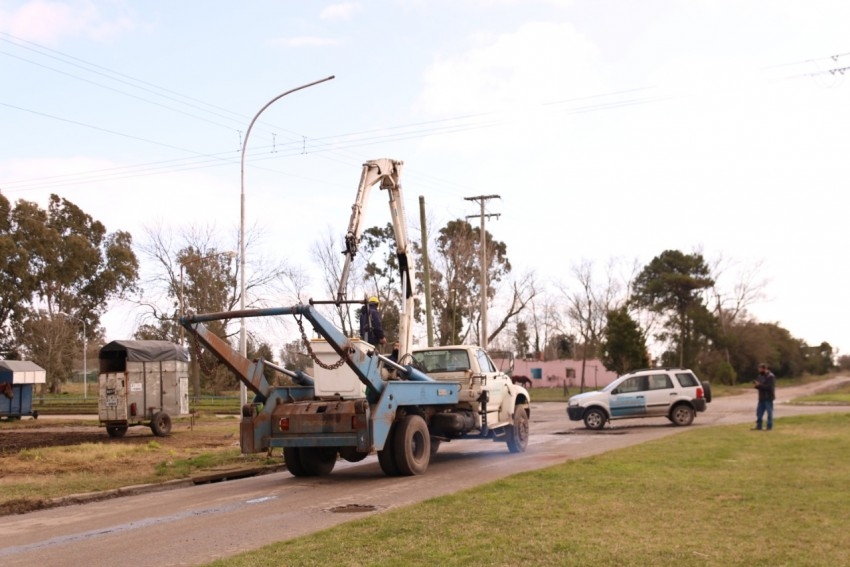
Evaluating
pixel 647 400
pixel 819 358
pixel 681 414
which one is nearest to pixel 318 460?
pixel 647 400

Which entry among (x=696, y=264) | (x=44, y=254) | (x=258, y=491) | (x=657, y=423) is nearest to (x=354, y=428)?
(x=258, y=491)

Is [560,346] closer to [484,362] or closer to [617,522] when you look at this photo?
[484,362]

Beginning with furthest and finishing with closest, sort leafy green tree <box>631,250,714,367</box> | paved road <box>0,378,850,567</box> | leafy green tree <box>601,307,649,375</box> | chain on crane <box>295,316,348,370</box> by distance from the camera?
leafy green tree <box>631,250,714,367</box> → leafy green tree <box>601,307,649,375</box> → chain on crane <box>295,316,348,370</box> → paved road <box>0,378,850,567</box>

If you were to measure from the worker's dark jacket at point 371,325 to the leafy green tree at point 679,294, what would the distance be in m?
61.5

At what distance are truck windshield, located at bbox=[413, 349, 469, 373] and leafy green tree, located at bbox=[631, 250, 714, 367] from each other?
59000 mm

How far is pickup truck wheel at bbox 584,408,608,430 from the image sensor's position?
83.5 feet

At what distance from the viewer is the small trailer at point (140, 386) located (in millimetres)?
24000

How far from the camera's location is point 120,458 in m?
18.1

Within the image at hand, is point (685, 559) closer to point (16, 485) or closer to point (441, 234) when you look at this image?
point (16, 485)

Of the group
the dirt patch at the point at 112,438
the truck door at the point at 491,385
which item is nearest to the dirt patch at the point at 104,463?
the dirt patch at the point at 112,438

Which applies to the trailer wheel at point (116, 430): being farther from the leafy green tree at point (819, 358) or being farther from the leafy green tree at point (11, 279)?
the leafy green tree at point (819, 358)

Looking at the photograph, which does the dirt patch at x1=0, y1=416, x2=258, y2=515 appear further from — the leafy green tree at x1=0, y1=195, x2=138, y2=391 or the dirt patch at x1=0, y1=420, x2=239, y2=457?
the leafy green tree at x1=0, y1=195, x2=138, y2=391

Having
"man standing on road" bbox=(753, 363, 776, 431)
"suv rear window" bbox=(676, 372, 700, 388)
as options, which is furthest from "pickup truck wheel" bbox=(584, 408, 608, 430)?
"man standing on road" bbox=(753, 363, 776, 431)

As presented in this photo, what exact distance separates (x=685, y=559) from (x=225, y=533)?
4.91 metres
